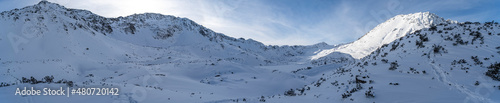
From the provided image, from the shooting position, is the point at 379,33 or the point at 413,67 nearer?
the point at 413,67

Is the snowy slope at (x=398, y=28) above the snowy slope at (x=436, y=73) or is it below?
above

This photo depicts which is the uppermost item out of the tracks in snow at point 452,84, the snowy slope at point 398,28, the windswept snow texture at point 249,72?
the snowy slope at point 398,28

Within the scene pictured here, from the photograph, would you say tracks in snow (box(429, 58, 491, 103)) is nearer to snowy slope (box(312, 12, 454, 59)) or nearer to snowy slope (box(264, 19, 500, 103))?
snowy slope (box(264, 19, 500, 103))

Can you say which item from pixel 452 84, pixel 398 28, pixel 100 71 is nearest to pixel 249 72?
pixel 100 71

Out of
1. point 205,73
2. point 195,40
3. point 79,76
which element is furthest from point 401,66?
point 195,40

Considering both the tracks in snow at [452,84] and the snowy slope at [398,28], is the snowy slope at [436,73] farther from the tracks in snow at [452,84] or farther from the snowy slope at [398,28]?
the snowy slope at [398,28]

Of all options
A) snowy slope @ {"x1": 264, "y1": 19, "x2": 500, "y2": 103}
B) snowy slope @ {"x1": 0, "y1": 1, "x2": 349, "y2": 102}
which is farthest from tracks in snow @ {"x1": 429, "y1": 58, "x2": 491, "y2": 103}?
snowy slope @ {"x1": 0, "y1": 1, "x2": 349, "y2": 102}

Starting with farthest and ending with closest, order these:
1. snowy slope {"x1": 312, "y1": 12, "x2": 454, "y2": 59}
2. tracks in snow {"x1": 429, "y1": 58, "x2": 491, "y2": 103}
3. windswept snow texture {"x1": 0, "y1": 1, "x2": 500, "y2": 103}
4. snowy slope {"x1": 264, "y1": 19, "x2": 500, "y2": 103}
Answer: snowy slope {"x1": 312, "y1": 12, "x2": 454, "y2": 59} → windswept snow texture {"x1": 0, "y1": 1, "x2": 500, "y2": 103} → snowy slope {"x1": 264, "y1": 19, "x2": 500, "y2": 103} → tracks in snow {"x1": 429, "y1": 58, "x2": 491, "y2": 103}

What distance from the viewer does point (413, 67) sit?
45.8 ft

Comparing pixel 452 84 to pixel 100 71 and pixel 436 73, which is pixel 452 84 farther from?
pixel 100 71

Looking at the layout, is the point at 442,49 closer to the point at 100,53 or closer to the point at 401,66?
the point at 401,66

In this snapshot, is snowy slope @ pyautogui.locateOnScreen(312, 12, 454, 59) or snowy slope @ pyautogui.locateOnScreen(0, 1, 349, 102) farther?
snowy slope @ pyautogui.locateOnScreen(312, 12, 454, 59)

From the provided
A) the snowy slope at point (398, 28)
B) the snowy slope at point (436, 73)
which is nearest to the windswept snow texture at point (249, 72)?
the snowy slope at point (436, 73)

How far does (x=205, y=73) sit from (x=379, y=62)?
20218 mm
